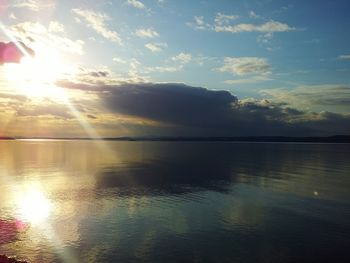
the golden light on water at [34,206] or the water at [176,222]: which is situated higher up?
the water at [176,222]

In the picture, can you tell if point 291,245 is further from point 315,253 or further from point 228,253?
point 228,253

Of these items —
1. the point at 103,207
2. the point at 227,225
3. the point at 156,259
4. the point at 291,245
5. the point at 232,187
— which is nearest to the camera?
the point at 156,259

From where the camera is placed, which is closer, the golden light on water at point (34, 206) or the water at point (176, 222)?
the water at point (176, 222)

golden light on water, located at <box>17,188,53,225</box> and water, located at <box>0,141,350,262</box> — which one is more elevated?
water, located at <box>0,141,350,262</box>

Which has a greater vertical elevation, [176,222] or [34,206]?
[176,222]

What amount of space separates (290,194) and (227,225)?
1254 inches

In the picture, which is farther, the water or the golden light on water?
the golden light on water

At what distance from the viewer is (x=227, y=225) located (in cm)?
4828

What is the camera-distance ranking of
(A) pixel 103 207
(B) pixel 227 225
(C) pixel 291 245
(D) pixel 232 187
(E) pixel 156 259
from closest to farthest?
(E) pixel 156 259 → (C) pixel 291 245 → (B) pixel 227 225 → (A) pixel 103 207 → (D) pixel 232 187

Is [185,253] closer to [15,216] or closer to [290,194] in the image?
[15,216]

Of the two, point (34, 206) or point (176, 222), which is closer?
point (176, 222)

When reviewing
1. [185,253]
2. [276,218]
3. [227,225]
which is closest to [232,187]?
[276,218]

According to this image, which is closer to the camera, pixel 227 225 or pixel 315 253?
pixel 315 253

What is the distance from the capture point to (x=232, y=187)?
8494 cm
